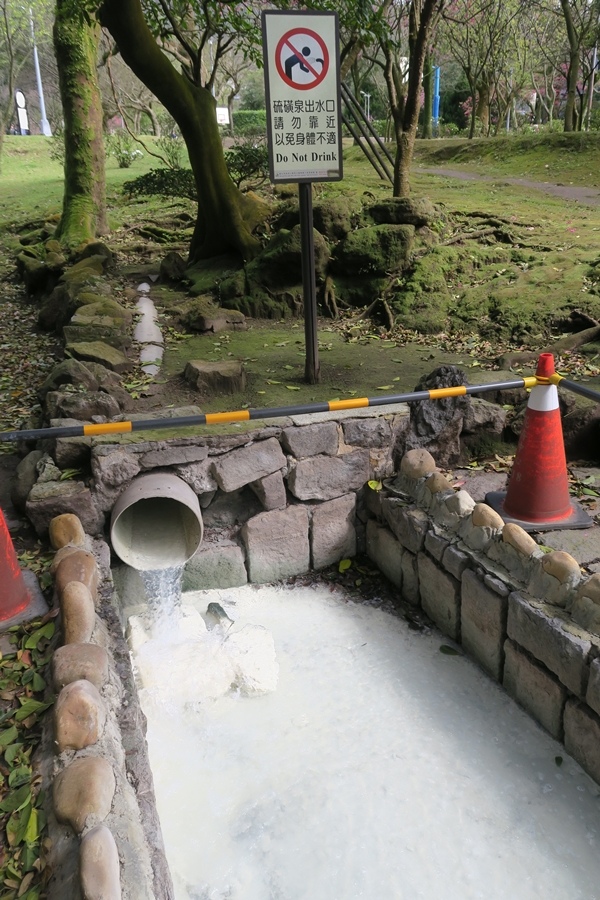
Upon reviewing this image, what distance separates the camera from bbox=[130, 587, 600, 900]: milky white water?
2604 millimetres

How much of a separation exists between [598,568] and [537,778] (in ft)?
3.16

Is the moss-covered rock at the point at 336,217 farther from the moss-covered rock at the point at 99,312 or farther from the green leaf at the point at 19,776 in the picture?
the green leaf at the point at 19,776

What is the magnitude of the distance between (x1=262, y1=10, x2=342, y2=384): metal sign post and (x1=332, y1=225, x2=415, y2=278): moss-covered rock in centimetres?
277

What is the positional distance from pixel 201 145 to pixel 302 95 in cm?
466

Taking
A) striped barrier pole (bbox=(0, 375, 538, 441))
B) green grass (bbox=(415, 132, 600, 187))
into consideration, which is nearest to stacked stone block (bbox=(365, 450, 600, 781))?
striped barrier pole (bbox=(0, 375, 538, 441))

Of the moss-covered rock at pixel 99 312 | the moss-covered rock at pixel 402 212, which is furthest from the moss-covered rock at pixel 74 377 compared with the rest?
the moss-covered rock at pixel 402 212

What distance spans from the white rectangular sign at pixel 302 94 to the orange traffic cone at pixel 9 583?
8.52ft

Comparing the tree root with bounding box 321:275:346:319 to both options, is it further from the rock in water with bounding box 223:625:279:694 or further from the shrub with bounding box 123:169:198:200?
the shrub with bounding box 123:169:198:200

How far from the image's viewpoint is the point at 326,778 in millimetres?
3043

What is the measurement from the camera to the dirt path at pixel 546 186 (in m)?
12.2

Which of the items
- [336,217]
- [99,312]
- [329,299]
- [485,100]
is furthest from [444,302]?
[485,100]

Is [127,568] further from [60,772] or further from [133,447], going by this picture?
[60,772]

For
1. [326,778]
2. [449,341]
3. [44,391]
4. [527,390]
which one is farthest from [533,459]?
[44,391]

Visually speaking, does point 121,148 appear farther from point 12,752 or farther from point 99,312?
point 12,752
